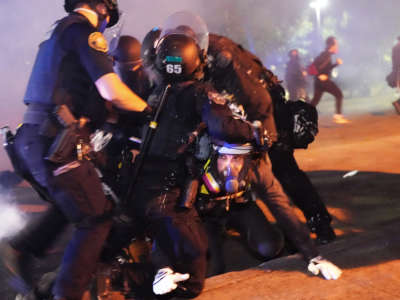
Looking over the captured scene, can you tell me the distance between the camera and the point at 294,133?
307 centimetres

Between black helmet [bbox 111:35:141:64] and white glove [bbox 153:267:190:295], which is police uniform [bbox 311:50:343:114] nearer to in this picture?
black helmet [bbox 111:35:141:64]

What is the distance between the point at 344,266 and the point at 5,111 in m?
15.0

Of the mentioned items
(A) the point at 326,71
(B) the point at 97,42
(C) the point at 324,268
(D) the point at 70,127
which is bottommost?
(C) the point at 324,268

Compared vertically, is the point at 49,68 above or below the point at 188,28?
below

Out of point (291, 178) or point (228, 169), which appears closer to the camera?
point (228, 169)

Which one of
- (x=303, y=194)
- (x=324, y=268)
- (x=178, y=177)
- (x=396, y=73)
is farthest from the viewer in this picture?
(x=396, y=73)

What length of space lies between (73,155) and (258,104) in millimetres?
1271

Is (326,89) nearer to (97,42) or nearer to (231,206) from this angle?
(231,206)

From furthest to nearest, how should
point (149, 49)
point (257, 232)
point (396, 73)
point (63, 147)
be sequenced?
point (396, 73) < point (149, 49) < point (257, 232) < point (63, 147)

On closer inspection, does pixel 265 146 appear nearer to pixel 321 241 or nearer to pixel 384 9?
pixel 321 241

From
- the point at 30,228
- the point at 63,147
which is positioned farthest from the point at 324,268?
the point at 30,228

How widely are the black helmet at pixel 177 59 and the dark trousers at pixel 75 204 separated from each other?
769 millimetres

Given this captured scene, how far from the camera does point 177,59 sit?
8.23 feet

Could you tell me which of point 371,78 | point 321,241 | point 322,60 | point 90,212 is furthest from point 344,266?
point 371,78
